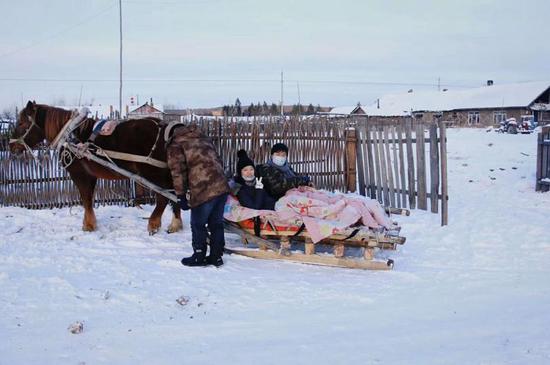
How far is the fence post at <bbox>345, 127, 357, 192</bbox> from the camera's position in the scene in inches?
390

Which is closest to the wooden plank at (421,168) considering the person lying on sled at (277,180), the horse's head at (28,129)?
the person lying on sled at (277,180)

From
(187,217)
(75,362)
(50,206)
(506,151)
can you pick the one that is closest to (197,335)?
(75,362)

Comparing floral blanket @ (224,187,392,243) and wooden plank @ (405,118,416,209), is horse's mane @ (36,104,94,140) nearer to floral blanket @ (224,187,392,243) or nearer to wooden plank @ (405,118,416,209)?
floral blanket @ (224,187,392,243)

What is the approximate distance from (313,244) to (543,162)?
23.6 feet

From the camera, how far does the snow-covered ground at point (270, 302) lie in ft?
12.6

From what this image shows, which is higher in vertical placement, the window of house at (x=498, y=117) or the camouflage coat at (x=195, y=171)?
the window of house at (x=498, y=117)

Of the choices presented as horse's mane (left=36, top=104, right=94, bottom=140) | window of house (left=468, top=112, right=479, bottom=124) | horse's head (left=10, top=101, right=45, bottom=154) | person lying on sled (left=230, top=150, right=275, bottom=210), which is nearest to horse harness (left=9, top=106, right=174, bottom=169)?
horse's head (left=10, top=101, right=45, bottom=154)

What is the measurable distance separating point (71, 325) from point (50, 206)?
587 centimetres

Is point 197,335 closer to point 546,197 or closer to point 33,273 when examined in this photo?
point 33,273

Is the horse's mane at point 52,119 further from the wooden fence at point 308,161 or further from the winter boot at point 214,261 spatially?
the winter boot at point 214,261

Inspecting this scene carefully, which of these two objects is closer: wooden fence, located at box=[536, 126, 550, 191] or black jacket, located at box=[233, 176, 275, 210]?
black jacket, located at box=[233, 176, 275, 210]

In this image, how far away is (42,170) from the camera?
9.48m

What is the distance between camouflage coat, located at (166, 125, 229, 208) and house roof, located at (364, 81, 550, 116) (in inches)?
1918

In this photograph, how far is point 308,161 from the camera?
33.0 feet
